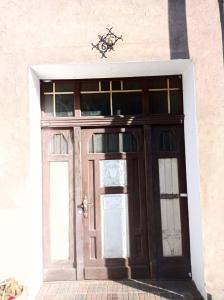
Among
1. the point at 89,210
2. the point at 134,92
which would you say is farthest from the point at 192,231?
the point at 134,92

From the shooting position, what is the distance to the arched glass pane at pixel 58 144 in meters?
5.36

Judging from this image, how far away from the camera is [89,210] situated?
5.28m

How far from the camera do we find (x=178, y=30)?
458 cm

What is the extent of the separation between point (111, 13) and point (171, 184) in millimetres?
2483

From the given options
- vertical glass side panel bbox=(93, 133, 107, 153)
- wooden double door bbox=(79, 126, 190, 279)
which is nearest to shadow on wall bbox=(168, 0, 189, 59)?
wooden double door bbox=(79, 126, 190, 279)

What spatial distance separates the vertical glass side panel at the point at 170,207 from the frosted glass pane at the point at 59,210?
1380 millimetres

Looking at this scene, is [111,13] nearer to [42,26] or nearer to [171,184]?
[42,26]

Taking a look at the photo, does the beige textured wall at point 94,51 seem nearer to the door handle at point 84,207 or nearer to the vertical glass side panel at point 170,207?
the vertical glass side panel at point 170,207

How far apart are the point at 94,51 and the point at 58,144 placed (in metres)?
1.50

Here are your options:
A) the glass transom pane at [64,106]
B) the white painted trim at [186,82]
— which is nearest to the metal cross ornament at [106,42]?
the white painted trim at [186,82]

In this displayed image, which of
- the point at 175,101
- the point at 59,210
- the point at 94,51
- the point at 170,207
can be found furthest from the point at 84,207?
the point at 94,51

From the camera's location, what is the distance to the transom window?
5328 millimetres

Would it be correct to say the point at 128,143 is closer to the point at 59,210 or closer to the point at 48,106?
the point at 48,106

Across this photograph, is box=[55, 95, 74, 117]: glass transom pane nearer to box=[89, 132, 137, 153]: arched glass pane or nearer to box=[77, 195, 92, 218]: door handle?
box=[89, 132, 137, 153]: arched glass pane
